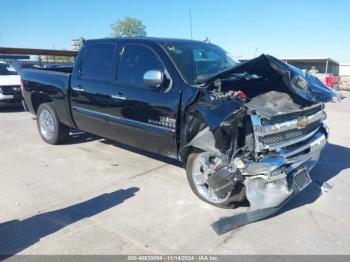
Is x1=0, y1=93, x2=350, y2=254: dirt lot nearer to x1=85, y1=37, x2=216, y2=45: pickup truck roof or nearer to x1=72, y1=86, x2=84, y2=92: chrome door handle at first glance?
x1=72, y1=86, x2=84, y2=92: chrome door handle

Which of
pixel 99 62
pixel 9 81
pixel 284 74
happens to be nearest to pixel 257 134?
pixel 284 74

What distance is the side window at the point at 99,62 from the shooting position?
559 cm

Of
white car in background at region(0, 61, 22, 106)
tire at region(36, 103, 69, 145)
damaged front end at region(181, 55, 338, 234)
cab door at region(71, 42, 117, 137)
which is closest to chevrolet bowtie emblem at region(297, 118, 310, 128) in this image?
damaged front end at region(181, 55, 338, 234)

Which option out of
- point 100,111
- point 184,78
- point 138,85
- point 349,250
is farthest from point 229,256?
point 100,111

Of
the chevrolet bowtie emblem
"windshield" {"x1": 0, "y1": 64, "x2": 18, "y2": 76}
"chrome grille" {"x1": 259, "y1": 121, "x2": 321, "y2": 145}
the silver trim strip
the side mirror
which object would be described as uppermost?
the side mirror

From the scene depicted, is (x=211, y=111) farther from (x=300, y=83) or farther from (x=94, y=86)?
(x=94, y=86)

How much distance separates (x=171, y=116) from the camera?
4594mm

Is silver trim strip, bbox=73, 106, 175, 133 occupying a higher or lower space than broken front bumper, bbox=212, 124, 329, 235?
higher

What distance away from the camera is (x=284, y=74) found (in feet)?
13.7

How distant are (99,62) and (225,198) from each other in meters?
3.12

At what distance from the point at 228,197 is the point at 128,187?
1.45m

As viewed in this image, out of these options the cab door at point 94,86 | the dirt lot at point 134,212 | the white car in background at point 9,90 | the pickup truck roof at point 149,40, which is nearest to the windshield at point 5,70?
the white car in background at point 9,90

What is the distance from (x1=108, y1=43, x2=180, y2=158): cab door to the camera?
464cm

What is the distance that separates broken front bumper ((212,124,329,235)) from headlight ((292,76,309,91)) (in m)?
0.80
